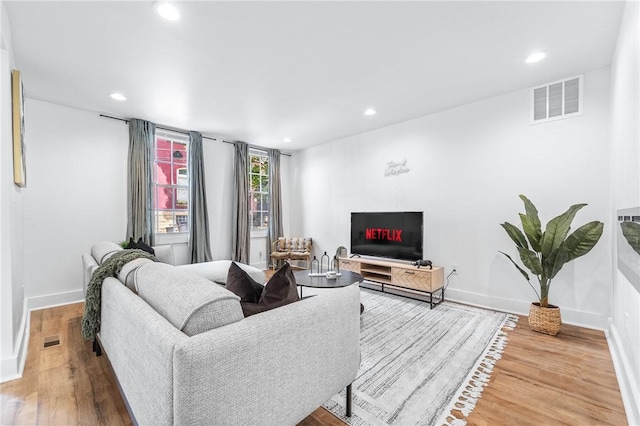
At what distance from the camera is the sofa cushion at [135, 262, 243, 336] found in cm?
109

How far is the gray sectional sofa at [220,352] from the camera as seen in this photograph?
0.97 metres

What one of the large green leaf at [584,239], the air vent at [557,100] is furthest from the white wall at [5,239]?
the air vent at [557,100]

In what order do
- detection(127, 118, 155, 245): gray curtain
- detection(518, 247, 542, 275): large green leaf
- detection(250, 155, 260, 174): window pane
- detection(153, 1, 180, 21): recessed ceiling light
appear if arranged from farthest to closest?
1. detection(250, 155, 260, 174): window pane
2. detection(127, 118, 155, 245): gray curtain
3. detection(518, 247, 542, 275): large green leaf
4. detection(153, 1, 180, 21): recessed ceiling light

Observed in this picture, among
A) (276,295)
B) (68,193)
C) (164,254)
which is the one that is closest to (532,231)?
(276,295)

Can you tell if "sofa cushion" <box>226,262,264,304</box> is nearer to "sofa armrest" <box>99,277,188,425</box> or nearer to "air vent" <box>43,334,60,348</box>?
"sofa armrest" <box>99,277,188,425</box>

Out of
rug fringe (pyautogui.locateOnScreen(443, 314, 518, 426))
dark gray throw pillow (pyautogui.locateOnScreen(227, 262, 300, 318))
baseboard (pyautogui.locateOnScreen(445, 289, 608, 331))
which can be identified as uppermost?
dark gray throw pillow (pyautogui.locateOnScreen(227, 262, 300, 318))

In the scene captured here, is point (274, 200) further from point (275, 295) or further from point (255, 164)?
point (275, 295)

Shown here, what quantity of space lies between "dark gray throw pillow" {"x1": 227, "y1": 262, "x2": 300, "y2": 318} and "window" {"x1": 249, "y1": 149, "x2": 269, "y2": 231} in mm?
4595

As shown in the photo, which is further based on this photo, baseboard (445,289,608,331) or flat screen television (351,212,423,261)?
flat screen television (351,212,423,261)

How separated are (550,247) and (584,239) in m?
0.27

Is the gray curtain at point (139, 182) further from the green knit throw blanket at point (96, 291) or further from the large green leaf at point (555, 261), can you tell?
the large green leaf at point (555, 261)

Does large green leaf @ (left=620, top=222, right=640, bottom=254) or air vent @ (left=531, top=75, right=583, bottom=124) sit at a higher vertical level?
air vent @ (left=531, top=75, right=583, bottom=124)

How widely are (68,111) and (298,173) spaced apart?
395 centimetres

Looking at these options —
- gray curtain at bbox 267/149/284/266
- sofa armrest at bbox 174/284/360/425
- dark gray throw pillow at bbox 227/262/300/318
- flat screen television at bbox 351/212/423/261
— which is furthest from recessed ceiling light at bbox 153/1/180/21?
gray curtain at bbox 267/149/284/266
